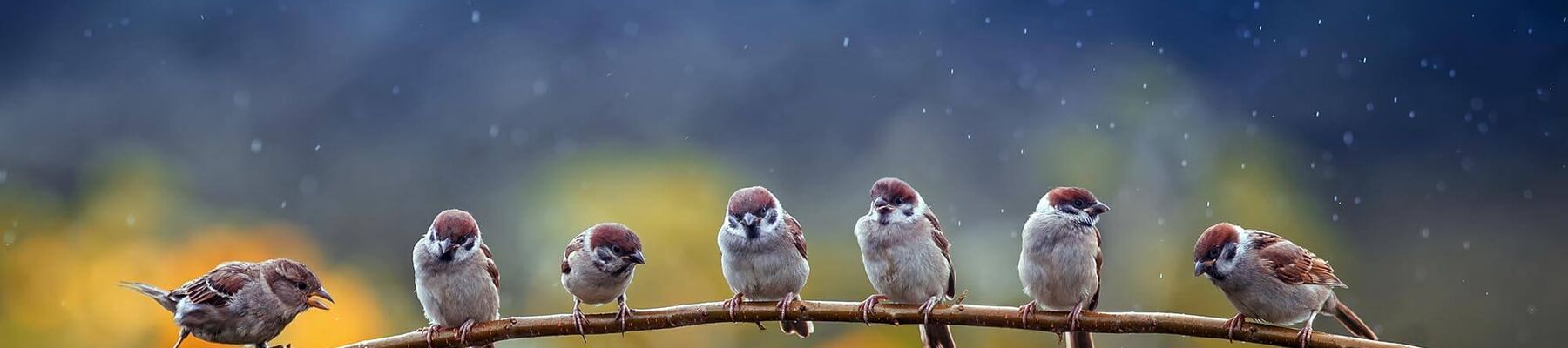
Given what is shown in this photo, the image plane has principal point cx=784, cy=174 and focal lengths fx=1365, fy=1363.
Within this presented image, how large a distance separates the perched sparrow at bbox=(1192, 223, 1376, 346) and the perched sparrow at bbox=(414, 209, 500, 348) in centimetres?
152

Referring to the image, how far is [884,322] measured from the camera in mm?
2490

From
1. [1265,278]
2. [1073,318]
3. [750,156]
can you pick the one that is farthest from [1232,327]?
[750,156]

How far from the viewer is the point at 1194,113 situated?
8.20 m

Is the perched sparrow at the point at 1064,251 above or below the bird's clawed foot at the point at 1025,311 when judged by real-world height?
above

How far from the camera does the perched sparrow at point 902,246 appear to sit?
10.8 feet

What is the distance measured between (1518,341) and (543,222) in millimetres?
5193

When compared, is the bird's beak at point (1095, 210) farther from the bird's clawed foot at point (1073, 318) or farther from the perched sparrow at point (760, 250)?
the perched sparrow at point (760, 250)

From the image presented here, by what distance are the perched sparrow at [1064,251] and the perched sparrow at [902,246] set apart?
271 millimetres

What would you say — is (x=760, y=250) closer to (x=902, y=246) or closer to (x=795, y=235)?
(x=795, y=235)

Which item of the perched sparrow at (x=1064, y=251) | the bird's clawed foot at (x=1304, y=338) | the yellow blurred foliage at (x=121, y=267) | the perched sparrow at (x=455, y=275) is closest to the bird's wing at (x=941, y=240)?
the perched sparrow at (x=1064, y=251)

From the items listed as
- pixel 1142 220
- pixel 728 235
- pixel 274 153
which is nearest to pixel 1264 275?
pixel 728 235

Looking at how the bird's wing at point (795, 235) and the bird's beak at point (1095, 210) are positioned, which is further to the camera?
the bird's wing at point (795, 235)

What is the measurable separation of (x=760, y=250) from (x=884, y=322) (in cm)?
82

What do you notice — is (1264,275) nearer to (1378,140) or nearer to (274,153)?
(1378,140)
